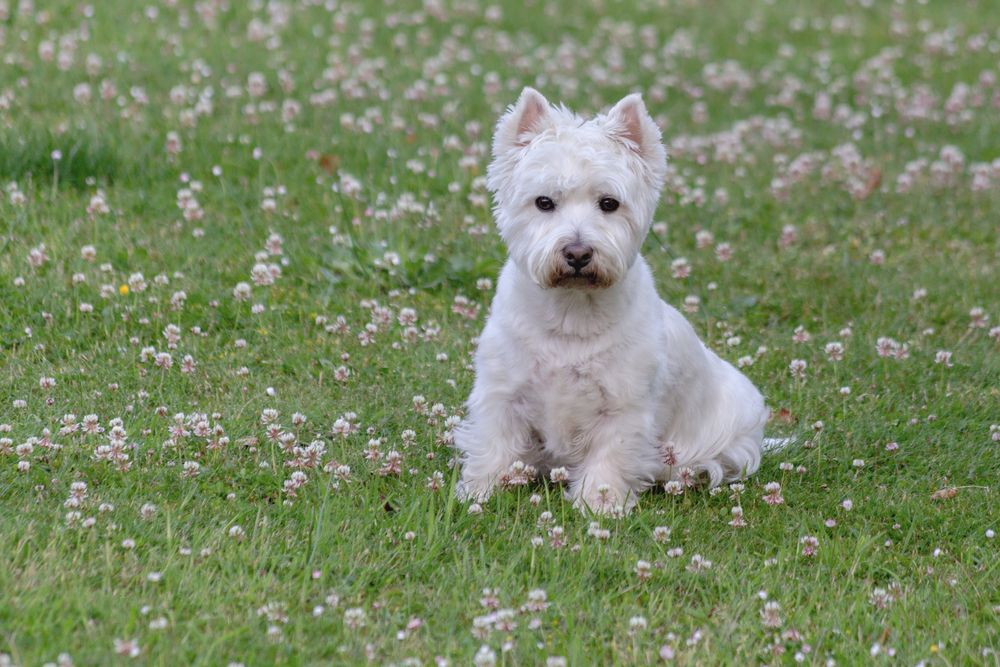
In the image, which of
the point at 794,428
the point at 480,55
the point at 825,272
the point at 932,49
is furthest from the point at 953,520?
the point at 932,49

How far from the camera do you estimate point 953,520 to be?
18.9 ft

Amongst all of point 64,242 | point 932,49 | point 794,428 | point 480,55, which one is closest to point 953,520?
point 794,428

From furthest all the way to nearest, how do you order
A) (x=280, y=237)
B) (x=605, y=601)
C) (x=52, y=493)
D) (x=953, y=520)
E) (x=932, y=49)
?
(x=932, y=49) < (x=280, y=237) < (x=953, y=520) < (x=52, y=493) < (x=605, y=601)

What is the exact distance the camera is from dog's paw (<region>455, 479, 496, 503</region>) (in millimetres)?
5656

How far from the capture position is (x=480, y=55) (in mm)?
12258

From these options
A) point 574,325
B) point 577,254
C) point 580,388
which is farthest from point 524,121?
point 580,388

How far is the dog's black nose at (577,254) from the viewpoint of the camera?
5371 mm

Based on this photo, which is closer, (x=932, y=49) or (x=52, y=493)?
(x=52, y=493)

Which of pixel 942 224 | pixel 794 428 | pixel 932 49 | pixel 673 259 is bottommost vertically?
pixel 794 428

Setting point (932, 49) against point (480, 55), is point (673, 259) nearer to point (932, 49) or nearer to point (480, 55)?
point (480, 55)

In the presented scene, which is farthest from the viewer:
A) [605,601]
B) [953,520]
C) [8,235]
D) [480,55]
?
[480,55]

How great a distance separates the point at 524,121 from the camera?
5723 millimetres

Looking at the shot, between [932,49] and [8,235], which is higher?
[932,49]

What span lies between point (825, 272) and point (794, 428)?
2.20 meters
